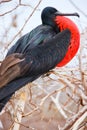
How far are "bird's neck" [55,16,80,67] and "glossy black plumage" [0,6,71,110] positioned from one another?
0.10 ft

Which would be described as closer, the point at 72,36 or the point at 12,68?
the point at 12,68

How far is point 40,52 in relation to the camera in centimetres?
139

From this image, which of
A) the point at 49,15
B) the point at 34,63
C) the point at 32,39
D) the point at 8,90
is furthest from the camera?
the point at 49,15

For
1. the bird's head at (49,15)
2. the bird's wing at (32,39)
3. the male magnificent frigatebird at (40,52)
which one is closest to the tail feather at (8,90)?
the male magnificent frigatebird at (40,52)

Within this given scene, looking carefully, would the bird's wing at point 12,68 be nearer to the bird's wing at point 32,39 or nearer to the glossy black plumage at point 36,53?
the glossy black plumage at point 36,53

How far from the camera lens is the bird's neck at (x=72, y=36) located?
152 cm

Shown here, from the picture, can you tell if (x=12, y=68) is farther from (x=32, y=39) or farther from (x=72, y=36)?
(x=72, y=36)

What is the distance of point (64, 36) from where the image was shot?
4.86 feet

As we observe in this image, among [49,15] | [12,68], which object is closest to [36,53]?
[12,68]

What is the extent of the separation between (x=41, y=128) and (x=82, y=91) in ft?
2.95

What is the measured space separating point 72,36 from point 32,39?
19 cm

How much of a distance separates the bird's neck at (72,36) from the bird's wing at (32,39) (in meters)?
0.06

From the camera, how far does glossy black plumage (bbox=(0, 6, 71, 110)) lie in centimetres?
128

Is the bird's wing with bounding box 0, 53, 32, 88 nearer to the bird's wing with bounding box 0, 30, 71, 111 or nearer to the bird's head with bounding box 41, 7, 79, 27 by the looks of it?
the bird's wing with bounding box 0, 30, 71, 111
